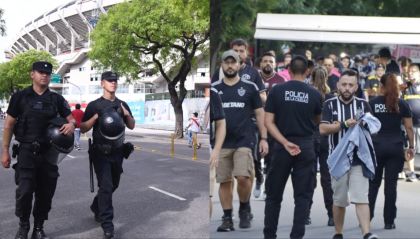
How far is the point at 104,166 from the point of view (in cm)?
268

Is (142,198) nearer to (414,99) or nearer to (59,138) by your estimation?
(59,138)

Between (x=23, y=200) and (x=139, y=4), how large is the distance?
3.37 feet

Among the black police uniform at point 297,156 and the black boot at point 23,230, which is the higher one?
the black police uniform at point 297,156

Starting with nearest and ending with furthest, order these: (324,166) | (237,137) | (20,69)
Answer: (20,69) < (237,137) < (324,166)

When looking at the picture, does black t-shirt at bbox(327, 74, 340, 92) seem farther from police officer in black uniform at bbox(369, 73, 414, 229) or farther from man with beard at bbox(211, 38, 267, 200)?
man with beard at bbox(211, 38, 267, 200)

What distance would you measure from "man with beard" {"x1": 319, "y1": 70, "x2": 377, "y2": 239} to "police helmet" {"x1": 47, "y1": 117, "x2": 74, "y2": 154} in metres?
1.16

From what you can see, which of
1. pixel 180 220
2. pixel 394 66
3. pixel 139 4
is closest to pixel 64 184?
pixel 180 220

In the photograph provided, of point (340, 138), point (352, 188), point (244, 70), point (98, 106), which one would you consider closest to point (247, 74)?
point (244, 70)

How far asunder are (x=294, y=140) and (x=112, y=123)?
0.86 metres

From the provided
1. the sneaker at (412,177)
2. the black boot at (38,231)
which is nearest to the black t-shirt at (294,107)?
the sneaker at (412,177)

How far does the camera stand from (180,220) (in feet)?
8.56

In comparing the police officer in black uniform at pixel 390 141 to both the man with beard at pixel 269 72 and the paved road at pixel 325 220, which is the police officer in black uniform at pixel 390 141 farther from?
the man with beard at pixel 269 72

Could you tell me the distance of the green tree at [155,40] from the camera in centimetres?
233

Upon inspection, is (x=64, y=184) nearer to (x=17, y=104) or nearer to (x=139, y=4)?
(x=17, y=104)
